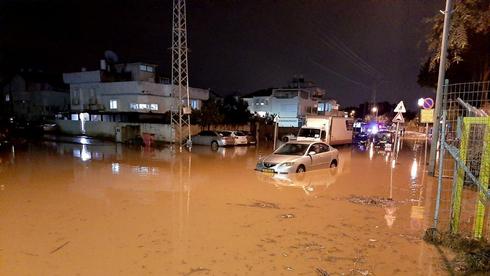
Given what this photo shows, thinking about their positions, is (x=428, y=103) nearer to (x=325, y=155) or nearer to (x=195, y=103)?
(x=325, y=155)

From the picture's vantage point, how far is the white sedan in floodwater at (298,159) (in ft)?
41.1

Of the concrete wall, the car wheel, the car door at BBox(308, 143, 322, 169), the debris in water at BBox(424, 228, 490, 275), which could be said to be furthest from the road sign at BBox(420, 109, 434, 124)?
the concrete wall

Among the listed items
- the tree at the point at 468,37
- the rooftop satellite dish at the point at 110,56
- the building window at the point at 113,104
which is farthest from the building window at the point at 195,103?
the tree at the point at 468,37

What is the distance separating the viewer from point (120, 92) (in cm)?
3800

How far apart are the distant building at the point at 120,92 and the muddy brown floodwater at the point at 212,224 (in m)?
25.5

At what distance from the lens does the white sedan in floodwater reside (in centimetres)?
1252

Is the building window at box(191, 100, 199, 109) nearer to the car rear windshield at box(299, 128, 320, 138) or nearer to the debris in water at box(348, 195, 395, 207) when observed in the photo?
the car rear windshield at box(299, 128, 320, 138)

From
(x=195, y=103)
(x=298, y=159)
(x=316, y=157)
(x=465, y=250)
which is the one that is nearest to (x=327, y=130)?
(x=316, y=157)

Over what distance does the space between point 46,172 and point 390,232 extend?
41.3ft

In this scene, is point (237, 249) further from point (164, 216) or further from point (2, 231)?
point (2, 231)

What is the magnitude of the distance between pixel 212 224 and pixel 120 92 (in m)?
34.9

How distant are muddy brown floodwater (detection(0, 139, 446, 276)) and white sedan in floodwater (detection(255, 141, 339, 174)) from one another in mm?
657

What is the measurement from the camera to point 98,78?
39.7 meters

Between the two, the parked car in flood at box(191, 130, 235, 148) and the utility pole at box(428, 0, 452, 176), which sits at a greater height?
the utility pole at box(428, 0, 452, 176)
